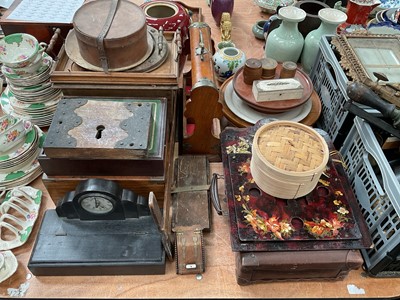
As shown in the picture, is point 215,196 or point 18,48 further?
point 18,48

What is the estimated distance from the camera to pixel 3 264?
942 mm

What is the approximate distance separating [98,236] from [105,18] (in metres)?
0.69

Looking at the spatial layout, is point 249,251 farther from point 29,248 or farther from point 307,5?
point 307,5

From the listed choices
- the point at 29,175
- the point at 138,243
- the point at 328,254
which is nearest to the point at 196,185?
the point at 138,243

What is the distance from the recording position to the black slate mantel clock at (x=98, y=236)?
36.9 inches

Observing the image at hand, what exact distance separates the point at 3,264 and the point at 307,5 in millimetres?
1591

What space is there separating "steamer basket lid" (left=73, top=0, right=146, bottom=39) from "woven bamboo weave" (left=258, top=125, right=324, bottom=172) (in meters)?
0.53

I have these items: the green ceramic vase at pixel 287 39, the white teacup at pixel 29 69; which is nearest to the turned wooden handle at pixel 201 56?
the green ceramic vase at pixel 287 39

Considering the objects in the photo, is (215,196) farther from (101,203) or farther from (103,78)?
(103,78)

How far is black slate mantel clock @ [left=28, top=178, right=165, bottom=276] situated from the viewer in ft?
3.08

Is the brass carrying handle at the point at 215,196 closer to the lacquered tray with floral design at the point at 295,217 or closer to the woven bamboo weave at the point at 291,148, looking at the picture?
the lacquered tray with floral design at the point at 295,217

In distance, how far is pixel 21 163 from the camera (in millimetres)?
1143

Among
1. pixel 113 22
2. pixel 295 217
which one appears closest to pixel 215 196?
pixel 295 217

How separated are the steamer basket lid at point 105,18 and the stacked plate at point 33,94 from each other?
270mm
